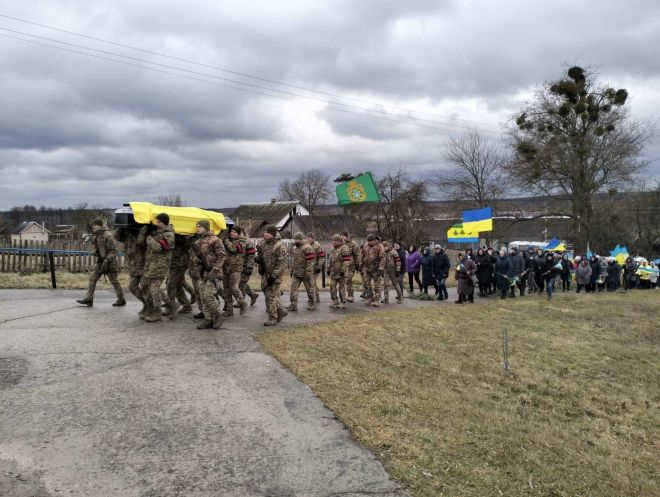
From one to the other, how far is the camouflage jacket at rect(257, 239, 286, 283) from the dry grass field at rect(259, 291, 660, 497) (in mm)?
1152

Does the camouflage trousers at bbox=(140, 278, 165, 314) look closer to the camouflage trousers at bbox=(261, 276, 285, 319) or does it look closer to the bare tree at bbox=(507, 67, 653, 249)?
the camouflage trousers at bbox=(261, 276, 285, 319)

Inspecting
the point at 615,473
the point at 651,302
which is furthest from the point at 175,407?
the point at 651,302

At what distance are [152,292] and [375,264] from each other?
20.9 ft

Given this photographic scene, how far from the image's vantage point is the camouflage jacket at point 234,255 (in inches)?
389

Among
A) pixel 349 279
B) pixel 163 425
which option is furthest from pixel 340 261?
pixel 163 425

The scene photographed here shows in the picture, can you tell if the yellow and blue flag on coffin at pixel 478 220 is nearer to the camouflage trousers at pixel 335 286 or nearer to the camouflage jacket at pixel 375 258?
the camouflage jacket at pixel 375 258

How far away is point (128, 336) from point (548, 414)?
6104 millimetres

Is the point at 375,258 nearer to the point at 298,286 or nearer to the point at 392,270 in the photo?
the point at 392,270

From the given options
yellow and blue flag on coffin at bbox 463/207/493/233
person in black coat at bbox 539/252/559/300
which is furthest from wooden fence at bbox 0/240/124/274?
person in black coat at bbox 539/252/559/300

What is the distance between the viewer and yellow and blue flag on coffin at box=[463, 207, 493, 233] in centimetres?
2109

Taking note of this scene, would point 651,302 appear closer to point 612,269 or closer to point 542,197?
point 612,269

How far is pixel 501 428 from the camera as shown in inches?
209

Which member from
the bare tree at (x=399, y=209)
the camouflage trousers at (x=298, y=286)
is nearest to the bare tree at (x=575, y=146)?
the bare tree at (x=399, y=209)

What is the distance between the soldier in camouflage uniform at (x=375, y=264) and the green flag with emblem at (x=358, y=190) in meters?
8.93
